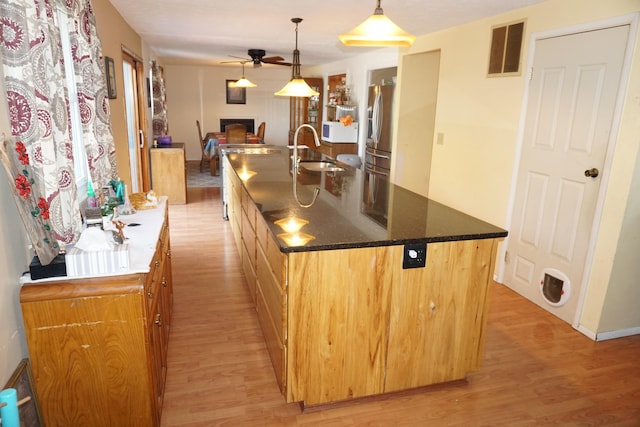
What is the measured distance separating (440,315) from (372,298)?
Answer: 0.39 meters

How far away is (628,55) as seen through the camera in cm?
250

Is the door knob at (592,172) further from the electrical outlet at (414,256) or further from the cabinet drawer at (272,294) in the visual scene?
the cabinet drawer at (272,294)

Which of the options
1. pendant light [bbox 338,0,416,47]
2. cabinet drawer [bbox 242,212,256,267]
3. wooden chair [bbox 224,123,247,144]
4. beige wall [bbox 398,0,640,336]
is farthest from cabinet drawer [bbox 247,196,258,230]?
wooden chair [bbox 224,123,247,144]

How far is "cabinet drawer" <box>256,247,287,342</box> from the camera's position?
1.92 meters

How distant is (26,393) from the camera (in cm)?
159

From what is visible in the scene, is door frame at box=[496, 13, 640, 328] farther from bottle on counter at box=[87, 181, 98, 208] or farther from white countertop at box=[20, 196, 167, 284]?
bottle on counter at box=[87, 181, 98, 208]

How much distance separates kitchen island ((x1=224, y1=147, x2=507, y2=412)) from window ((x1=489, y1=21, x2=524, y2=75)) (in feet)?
5.86

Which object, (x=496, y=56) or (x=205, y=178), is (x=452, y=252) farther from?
(x=205, y=178)

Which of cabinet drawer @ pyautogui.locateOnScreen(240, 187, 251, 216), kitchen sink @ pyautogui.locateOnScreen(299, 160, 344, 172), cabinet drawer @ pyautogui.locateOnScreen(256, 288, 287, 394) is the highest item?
kitchen sink @ pyautogui.locateOnScreen(299, 160, 344, 172)

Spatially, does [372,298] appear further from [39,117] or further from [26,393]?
[39,117]

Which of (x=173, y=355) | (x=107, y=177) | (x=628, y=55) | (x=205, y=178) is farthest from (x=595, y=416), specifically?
(x=205, y=178)

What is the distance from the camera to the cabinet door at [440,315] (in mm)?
2004

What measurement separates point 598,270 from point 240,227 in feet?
8.81

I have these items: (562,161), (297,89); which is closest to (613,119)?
(562,161)
